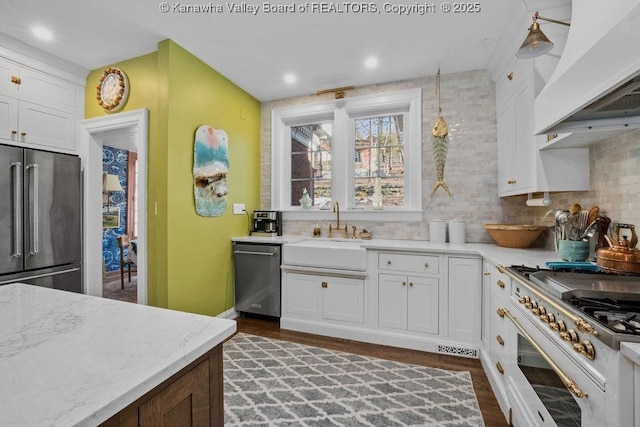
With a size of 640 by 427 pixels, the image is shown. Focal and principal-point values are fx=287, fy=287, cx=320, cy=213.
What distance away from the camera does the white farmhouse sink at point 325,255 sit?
273 centimetres

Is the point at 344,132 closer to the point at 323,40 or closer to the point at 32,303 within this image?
the point at 323,40

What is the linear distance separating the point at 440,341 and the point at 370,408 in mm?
1014

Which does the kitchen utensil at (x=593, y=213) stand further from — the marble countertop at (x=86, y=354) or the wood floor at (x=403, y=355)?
the marble countertop at (x=86, y=354)

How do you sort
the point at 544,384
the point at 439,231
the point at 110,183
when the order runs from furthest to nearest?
the point at 110,183 → the point at 439,231 → the point at 544,384

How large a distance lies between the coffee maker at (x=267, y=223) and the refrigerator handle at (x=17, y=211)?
208cm

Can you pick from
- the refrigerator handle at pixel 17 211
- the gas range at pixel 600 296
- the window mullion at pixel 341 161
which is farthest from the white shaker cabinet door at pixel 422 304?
the refrigerator handle at pixel 17 211

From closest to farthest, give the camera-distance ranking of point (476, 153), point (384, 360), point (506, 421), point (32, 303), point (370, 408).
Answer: point (32, 303)
point (506, 421)
point (370, 408)
point (384, 360)
point (476, 153)

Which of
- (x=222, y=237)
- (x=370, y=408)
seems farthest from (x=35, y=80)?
(x=370, y=408)

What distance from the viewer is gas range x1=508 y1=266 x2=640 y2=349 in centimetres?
80

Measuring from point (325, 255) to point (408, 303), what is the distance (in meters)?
0.88

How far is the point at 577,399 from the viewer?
3.13ft

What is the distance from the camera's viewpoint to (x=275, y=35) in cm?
246

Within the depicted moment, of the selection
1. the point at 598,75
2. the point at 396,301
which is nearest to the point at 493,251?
the point at 396,301

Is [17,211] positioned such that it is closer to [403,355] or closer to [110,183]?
[110,183]
